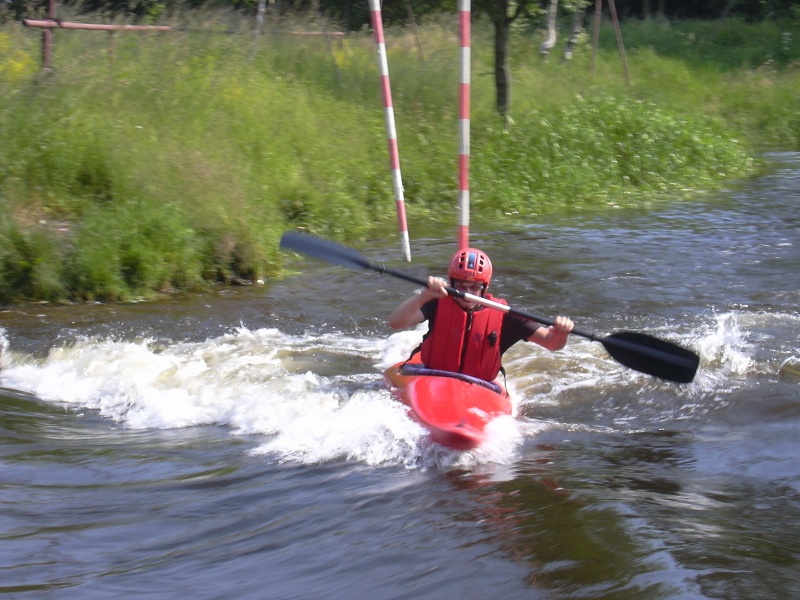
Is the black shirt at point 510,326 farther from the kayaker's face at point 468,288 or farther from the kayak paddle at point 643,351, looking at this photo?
the kayaker's face at point 468,288

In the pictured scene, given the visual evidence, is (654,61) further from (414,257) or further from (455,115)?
(414,257)

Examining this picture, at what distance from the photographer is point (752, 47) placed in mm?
24469

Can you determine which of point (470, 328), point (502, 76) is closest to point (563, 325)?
point (470, 328)

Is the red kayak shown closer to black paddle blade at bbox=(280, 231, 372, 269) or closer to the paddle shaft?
the paddle shaft

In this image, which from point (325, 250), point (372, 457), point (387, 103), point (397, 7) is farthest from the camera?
point (397, 7)

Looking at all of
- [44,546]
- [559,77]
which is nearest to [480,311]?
[44,546]

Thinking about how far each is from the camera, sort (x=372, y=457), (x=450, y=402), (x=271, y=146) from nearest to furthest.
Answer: (x=372, y=457) → (x=450, y=402) → (x=271, y=146)

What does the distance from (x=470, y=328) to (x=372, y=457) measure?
981 mm

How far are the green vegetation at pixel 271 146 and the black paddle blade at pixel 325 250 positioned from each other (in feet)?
7.56

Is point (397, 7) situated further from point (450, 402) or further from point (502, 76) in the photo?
point (450, 402)

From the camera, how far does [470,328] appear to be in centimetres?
543

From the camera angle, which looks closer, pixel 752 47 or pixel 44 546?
pixel 44 546

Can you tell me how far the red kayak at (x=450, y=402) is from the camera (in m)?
4.82

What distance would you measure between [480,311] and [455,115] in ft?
30.3
